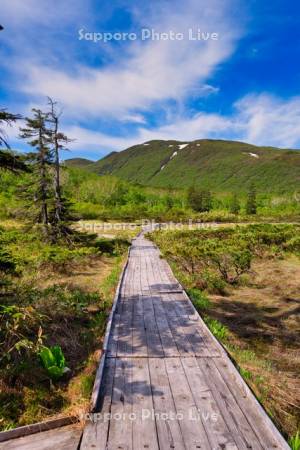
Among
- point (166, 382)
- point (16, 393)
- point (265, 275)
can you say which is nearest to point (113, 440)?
point (166, 382)

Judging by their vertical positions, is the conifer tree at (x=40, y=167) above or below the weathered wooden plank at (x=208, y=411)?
above

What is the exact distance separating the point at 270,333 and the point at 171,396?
518 cm

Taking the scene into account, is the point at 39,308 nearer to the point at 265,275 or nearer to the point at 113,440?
the point at 113,440

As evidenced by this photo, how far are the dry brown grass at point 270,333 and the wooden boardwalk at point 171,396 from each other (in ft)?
1.86

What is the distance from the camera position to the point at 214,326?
269 inches

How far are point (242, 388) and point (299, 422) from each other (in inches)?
37.6

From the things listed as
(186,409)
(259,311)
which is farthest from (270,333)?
(186,409)

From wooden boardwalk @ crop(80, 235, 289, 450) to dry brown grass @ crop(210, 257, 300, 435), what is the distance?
567 millimetres

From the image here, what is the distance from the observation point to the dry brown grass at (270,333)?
4504mm

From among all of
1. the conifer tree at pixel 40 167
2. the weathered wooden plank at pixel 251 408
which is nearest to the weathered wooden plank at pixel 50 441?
the weathered wooden plank at pixel 251 408

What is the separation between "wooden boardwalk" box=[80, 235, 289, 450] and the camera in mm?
3205

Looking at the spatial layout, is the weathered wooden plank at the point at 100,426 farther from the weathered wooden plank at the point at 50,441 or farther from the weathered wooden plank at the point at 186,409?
the weathered wooden plank at the point at 186,409

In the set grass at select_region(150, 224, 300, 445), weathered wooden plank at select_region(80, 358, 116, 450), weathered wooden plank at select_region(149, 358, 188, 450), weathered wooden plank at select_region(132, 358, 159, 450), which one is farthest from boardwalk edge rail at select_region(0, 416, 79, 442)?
grass at select_region(150, 224, 300, 445)

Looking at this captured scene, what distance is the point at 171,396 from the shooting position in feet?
13.1
